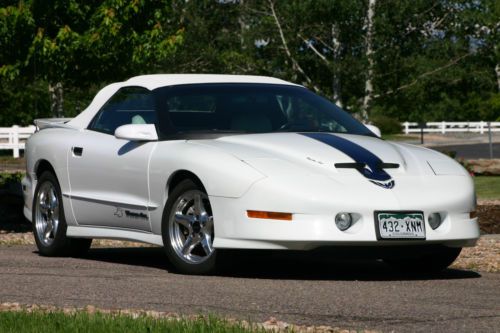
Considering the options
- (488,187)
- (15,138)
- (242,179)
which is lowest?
(488,187)

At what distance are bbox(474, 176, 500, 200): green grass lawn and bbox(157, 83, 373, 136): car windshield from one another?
990 cm

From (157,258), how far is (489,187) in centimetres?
1241

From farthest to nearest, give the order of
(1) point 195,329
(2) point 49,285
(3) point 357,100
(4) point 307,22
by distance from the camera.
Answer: (3) point 357,100 < (4) point 307,22 < (2) point 49,285 < (1) point 195,329

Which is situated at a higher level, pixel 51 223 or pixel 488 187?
pixel 51 223

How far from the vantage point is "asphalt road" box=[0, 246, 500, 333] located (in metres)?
7.05

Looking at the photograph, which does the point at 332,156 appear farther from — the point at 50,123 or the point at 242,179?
the point at 50,123

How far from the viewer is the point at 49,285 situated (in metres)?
8.59

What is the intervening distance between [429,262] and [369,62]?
38096 millimetres

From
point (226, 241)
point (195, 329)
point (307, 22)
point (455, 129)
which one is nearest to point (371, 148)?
point (226, 241)

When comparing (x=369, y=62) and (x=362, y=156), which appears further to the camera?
(x=369, y=62)

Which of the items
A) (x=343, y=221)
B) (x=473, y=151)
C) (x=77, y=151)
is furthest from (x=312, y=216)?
(x=473, y=151)

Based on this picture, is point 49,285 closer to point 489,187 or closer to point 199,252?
point 199,252

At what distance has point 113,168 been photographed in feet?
33.6

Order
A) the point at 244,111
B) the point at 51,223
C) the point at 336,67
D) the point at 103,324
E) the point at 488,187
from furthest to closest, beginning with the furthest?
the point at 336,67 → the point at 488,187 → the point at 51,223 → the point at 244,111 → the point at 103,324
